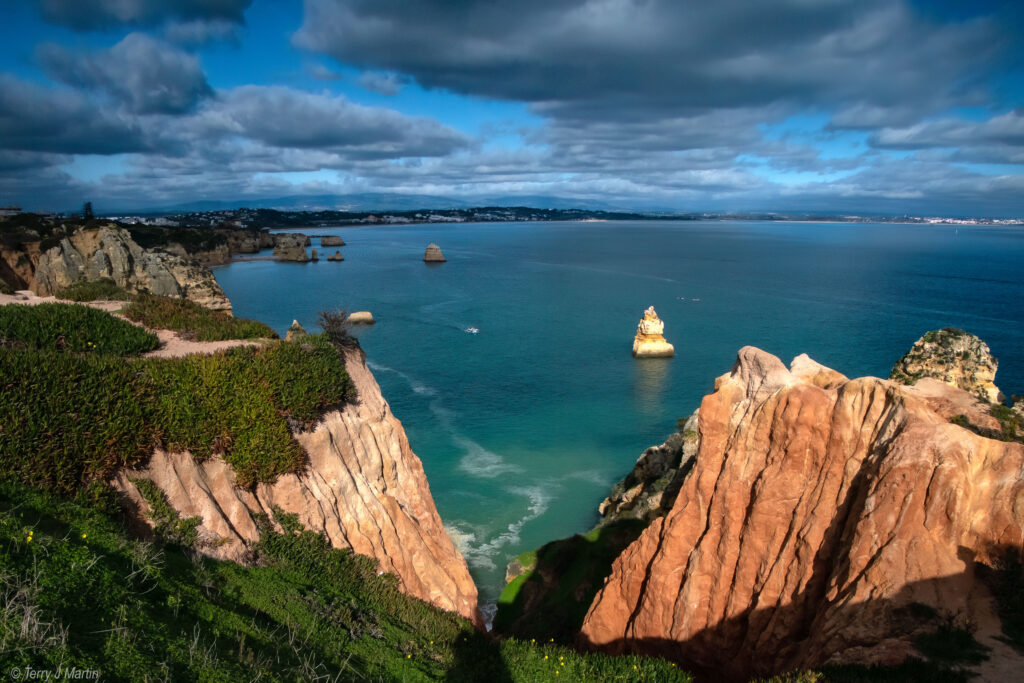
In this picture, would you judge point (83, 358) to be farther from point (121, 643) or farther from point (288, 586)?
point (121, 643)

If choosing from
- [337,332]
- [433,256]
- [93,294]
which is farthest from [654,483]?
[433,256]


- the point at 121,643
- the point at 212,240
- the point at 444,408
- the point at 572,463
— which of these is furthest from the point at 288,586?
the point at 212,240

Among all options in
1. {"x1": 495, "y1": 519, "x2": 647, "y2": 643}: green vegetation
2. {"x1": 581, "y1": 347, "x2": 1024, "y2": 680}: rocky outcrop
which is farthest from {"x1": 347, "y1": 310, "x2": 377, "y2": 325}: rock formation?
{"x1": 581, "y1": 347, "x2": 1024, "y2": 680}: rocky outcrop

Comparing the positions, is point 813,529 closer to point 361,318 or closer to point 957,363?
point 957,363

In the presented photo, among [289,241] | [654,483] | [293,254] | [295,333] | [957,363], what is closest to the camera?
[295,333]

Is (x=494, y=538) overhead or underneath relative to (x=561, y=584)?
underneath

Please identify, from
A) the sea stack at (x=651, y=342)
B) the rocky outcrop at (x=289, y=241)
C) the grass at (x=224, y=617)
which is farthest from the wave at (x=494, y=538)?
the rocky outcrop at (x=289, y=241)

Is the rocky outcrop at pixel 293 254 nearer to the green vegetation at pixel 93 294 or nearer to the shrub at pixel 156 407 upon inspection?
the green vegetation at pixel 93 294

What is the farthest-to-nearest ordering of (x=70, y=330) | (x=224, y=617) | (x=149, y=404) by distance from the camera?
(x=70, y=330) → (x=149, y=404) → (x=224, y=617)
